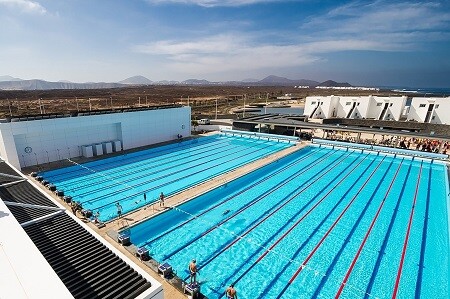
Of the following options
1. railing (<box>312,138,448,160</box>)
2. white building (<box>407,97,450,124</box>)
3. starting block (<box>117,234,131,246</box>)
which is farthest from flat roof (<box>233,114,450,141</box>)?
starting block (<box>117,234,131,246</box>)

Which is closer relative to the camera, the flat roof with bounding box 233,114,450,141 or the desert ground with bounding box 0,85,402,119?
the flat roof with bounding box 233,114,450,141

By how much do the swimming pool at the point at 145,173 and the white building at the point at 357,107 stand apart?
18.3 meters

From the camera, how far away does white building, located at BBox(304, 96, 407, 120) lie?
1498 inches

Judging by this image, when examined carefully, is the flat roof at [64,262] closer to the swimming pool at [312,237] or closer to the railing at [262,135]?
the swimming pool at [312,237]

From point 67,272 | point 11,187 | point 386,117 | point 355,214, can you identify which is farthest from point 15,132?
point 386,117

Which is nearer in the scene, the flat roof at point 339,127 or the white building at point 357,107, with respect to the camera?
the flat roof at point 339,127

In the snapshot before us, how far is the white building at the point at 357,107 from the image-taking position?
38.1 metres

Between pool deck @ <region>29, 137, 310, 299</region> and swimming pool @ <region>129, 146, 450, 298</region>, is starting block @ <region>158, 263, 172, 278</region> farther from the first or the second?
swimming pool @ <region>129, 146, 450, 298</region>

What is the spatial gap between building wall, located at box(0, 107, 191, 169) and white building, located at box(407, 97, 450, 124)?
34450 millimetres

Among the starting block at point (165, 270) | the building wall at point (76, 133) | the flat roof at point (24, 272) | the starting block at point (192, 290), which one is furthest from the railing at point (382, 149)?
the flat roof at point (24, 272)

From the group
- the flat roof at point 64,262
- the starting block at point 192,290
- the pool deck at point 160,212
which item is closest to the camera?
the flat roof at point 64,262

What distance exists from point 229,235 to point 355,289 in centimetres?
520

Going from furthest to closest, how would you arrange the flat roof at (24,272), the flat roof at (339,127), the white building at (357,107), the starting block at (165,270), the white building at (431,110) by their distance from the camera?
the white building at (357,107) < the white building at (431,110) < the flat roof at (339,127) < the starting block at (165,270) < the flat roof at (24,272)

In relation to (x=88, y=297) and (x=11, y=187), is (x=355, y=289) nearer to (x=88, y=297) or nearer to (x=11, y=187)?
(x=88, y=297)
